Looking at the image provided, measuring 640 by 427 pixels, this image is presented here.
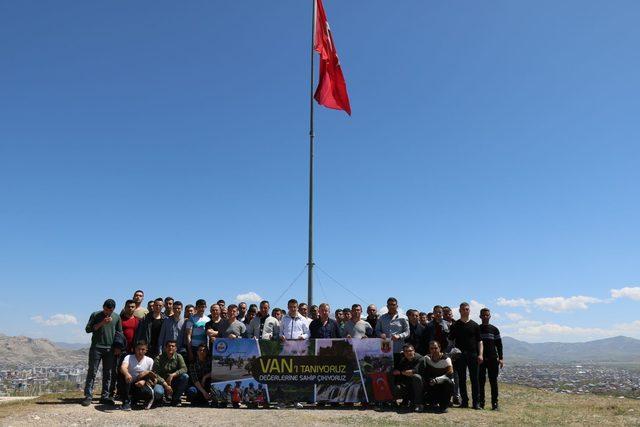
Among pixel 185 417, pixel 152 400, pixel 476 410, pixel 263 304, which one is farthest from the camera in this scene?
pixel 263 304

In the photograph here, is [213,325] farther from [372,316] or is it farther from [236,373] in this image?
[372,316]

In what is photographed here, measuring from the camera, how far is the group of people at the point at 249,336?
10206mm

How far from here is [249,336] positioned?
11.4 m

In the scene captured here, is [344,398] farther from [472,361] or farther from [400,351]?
[472,361]

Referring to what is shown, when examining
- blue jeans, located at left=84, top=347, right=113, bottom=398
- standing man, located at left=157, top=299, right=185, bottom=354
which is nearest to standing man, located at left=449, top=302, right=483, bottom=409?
standing man, located at left=157, top=299, right=185, bottom=354

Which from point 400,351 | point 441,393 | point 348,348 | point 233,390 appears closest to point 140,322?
point 233,390

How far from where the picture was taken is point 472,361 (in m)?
10.8

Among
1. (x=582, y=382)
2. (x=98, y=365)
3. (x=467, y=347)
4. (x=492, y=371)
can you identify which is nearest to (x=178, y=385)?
(x=98, y=365)

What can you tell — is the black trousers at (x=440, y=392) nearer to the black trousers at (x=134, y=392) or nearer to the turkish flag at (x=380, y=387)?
the turkish flag at (x=380, y=387)

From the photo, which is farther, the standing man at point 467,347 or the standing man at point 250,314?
the standing man at point 250,314

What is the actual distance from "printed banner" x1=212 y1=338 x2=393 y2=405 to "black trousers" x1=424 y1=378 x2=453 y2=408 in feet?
2.90

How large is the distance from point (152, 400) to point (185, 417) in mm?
1284

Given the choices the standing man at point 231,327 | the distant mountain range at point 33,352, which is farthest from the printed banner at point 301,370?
the distant mountain range at point 33,352

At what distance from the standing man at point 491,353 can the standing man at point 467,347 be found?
0.86 feet
